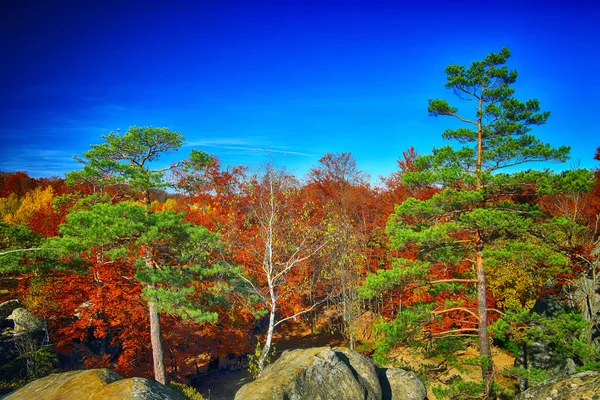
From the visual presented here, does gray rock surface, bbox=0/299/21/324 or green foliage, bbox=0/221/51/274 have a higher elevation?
green foliage, bbox=0/221/51/274

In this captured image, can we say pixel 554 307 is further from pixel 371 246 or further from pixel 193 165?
pixel 193 165

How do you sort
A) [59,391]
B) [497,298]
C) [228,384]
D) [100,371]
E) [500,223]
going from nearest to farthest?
[59,391] → [100,371] → [500,223] → [497,298] → [228,384]

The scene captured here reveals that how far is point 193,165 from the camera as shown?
1301 cm

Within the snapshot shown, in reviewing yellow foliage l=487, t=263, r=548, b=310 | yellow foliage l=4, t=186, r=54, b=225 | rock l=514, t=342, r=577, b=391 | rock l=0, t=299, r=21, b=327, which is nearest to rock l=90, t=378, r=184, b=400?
rock l=514, t=342, r=577, b=391

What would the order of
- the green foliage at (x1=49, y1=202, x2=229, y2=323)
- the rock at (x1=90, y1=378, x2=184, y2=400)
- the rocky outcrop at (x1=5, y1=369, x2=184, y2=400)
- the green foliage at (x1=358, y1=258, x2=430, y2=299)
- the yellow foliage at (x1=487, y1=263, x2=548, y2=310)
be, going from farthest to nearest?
the yellow foliage at (x1=487, y1=263, x2=548, y2=310), the green foliage at (x1=49, y1=202, x2=229, y2=323), the green foliage at (x1=358, y1=258, x2=430, y2=299), the rocky outcrop at (x1=5, y1=369, x2=184, y2=400), the rock at (x1=90, y1=378, x2=184, y2=400)

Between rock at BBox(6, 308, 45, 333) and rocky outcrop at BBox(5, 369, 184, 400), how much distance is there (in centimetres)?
923

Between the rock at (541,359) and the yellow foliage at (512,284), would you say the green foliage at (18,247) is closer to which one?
the rock at (541,359)

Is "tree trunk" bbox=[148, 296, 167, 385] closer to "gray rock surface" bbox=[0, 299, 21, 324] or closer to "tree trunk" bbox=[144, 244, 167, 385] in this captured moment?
"tree trunk" bbox=[144, 244, 167, 385]

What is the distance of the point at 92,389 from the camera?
705 cm

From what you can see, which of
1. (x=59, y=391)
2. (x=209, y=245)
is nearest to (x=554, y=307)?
(x=209, y=245)

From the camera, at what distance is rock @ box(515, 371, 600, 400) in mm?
5819

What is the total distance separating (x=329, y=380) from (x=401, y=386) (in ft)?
10.1

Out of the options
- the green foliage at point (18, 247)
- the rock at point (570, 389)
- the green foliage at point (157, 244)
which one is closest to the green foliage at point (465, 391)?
the rock at point (570, 389)

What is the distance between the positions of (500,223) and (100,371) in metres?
10.4
